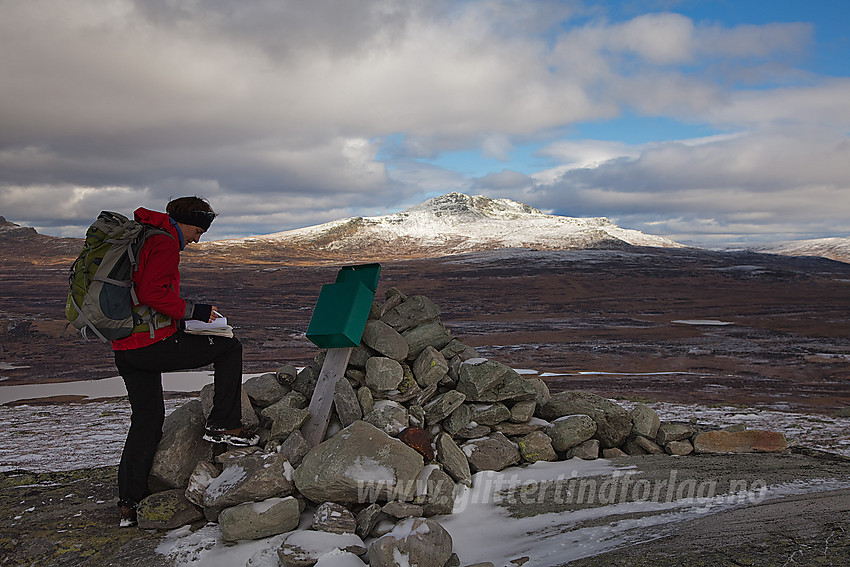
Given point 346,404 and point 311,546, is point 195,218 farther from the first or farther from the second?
point 311,546

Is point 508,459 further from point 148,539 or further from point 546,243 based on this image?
point 546,243

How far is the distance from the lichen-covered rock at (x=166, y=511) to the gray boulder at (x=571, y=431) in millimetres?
3190

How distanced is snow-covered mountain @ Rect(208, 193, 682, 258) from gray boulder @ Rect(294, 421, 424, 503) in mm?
74927

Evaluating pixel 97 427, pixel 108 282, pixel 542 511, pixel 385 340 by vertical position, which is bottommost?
pixel 97 427

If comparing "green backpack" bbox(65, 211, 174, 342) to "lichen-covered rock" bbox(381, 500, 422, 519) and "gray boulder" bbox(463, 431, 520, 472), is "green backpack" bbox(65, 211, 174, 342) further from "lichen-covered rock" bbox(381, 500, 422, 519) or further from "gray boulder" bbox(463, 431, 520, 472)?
"gray boulder" bbox(463, 431, 520, 472)

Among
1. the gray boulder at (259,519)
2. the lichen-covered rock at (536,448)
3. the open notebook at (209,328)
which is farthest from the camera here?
the lichen-covered rock at (536,448)

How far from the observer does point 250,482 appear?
3.89m

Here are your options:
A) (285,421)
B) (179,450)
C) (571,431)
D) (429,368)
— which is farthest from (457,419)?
(179,450)

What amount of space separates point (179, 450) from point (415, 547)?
7.01 feet

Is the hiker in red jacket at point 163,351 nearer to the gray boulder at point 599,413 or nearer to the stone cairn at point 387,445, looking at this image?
the stone cairn at point 387,445

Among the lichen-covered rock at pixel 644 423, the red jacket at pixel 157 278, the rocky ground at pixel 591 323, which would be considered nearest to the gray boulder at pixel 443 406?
the lichen-covered rock at pixel 644 423

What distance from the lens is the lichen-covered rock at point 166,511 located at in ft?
12.8

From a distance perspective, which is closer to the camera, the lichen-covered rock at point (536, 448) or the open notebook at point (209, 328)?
the open notebook at point (209, 328)

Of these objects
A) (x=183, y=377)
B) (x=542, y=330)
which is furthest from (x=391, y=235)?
(x=183, y=377)
